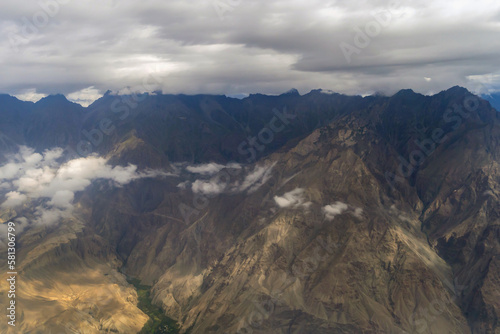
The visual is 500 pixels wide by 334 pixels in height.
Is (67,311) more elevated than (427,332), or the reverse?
(67,311)

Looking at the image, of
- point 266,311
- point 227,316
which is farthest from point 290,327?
point 227,316

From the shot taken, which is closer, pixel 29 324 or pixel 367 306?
pixel 29 324

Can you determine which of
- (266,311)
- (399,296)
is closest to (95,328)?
(266,311)

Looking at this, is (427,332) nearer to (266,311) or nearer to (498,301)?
(498,301)

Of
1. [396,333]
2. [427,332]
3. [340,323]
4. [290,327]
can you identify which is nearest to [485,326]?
[427,332]

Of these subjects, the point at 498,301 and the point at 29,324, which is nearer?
the point at 29,324

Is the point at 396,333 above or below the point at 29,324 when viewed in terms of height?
below

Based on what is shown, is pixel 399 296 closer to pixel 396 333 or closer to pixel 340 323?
pixel 396 333
